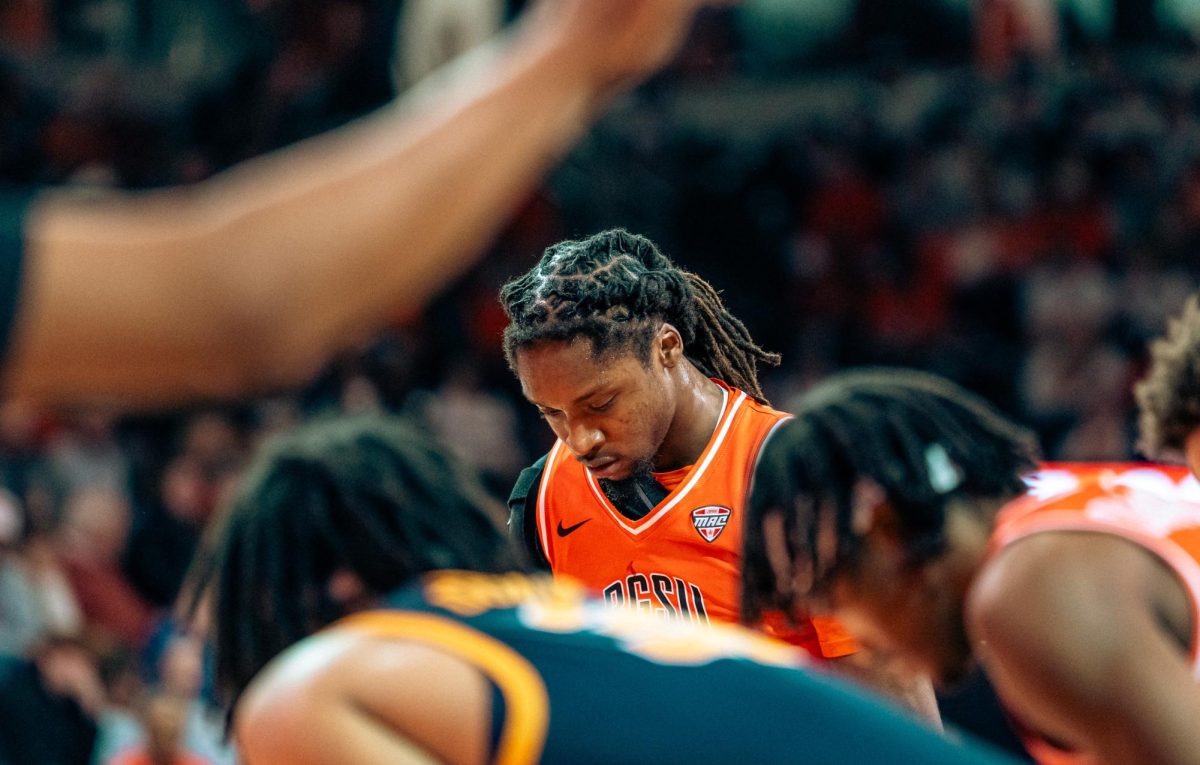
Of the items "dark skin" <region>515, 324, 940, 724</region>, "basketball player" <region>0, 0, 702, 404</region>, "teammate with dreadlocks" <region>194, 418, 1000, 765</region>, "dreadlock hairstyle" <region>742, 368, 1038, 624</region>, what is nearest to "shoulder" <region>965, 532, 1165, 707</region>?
"dreadlock hairstyle" <region>742, 368, 1038, 624</region>

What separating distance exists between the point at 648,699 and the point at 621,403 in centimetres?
116

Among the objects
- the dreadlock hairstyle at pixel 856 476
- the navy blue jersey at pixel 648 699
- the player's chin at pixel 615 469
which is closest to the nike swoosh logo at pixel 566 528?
the player's chin at pixel 615 469

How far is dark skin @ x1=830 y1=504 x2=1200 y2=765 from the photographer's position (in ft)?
6.70

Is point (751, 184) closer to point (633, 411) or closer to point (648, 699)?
point (633, 411)

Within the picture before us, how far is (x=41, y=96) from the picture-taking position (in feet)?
35.6

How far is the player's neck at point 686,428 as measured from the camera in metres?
2.90

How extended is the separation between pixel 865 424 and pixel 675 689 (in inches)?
22.6

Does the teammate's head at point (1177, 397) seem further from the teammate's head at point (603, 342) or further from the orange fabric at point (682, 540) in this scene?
the teammate's head at point (603, 342)

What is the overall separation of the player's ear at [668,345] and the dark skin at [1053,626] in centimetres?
85

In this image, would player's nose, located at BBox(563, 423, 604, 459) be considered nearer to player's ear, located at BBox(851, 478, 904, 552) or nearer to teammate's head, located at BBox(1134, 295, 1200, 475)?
player's ear, located at BBox(851, 478, 904, 552)

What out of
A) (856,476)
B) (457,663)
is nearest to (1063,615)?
(856,476)

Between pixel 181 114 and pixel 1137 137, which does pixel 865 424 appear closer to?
pixel 1137 137

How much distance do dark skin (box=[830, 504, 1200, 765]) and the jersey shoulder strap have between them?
96cm

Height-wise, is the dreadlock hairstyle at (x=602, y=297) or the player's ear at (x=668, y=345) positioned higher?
the dreadlock hairstyle at (x=602, y=297)
